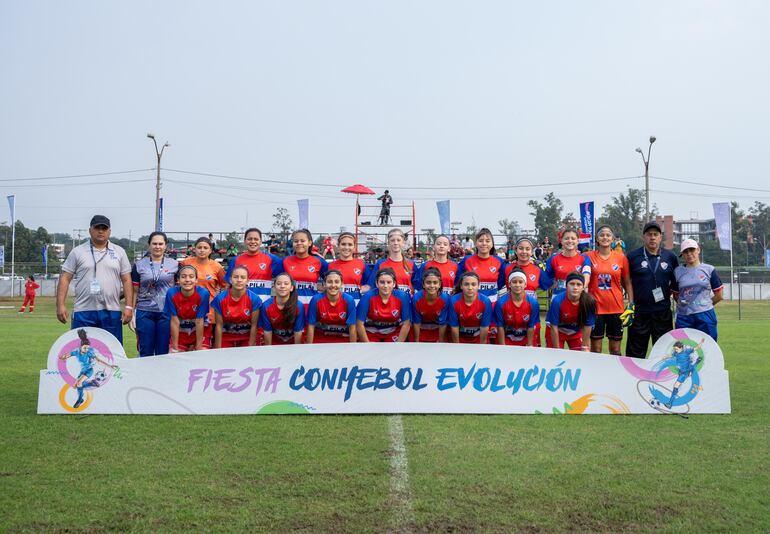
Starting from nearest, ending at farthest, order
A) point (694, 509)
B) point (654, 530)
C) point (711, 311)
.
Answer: point (654, 530)
point (694, 509)
point (711, 311)

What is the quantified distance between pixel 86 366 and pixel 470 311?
3987 millimetres

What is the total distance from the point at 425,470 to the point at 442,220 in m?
31.8

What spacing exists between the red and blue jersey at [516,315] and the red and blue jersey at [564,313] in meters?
0.18

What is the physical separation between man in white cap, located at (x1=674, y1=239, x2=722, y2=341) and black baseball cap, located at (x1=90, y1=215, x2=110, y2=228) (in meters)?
6.40

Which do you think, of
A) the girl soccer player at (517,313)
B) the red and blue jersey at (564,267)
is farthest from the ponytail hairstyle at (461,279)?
the red and blue jersey at (564,267)

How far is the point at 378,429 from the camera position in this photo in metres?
5.93

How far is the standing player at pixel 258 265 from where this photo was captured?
8570 mm

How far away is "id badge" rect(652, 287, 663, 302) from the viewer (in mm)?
8039

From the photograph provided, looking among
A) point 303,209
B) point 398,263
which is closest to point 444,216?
point 303,209

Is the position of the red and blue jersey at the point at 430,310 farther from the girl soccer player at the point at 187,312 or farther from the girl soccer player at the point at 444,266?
the girl soccer player at the point at 187,312

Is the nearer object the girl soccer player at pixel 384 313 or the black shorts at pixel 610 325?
the girl soccer player at pixel 384 313

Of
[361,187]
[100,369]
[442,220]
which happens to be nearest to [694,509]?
[100,369]

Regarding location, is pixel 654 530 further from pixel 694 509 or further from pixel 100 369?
pixel 100 369

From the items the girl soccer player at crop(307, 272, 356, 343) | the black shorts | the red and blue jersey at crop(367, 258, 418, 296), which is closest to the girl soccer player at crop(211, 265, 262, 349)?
the girl soccer player at crop(307, 272, 356, 343)
